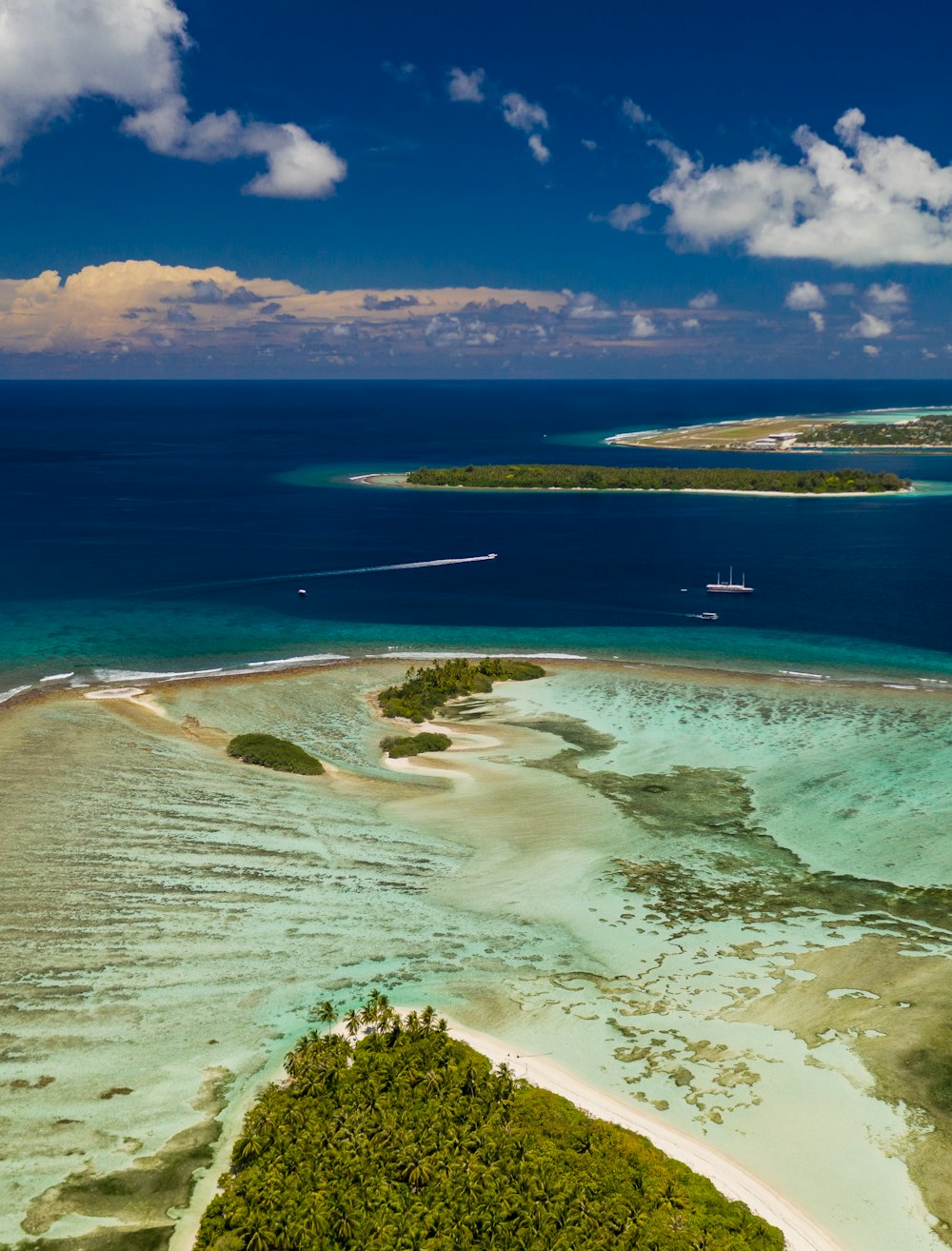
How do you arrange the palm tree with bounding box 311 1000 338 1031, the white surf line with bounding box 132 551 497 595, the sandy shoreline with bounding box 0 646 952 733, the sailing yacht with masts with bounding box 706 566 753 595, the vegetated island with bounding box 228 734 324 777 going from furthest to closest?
the white surf line with bounding box 132 551 497 595 → the sailing yacht with masts with bounding box 706 566 753 595 → the sandy shoreline with bounding box 0 646 952 733 → the vegetated island with bounding box 228 734 324 777 → the palm tree with bounding box 311 1000 338 1031

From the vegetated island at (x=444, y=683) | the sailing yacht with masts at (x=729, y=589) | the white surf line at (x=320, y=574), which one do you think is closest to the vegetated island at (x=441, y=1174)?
the vegetated island at (x=444, y=683)

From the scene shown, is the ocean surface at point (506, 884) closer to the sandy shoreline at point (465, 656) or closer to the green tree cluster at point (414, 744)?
the sandy shoreline at point (465, 656)

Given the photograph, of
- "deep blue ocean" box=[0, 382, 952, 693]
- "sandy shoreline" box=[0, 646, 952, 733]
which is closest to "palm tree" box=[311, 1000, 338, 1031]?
"sandy shoreline" box=[0, 646, 952, 733]

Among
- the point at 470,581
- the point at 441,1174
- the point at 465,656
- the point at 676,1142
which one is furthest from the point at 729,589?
the point at 441,1174

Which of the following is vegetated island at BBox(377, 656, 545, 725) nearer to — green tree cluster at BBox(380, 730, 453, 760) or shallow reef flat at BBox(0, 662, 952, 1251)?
shallow reef flat at BBox(0, 662, 952, 1251)

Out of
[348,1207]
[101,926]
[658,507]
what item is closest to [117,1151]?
[348,1207]

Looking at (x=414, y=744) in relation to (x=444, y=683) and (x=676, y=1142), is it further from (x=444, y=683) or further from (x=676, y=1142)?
(x=676, y=1142)

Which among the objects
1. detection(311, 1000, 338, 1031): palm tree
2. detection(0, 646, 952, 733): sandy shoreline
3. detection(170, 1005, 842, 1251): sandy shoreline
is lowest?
detection(170, 1005, 842, 1251): sandy shoreline
